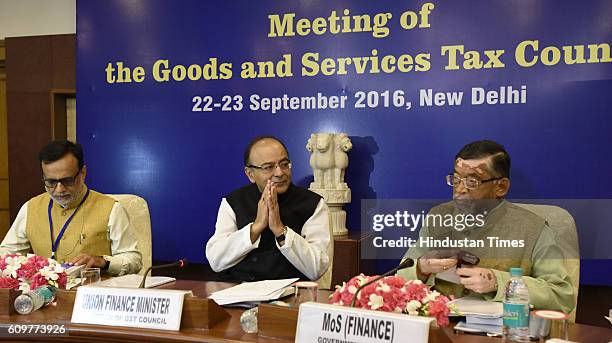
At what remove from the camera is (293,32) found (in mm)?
4117

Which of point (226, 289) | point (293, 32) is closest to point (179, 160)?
point (293, 32)

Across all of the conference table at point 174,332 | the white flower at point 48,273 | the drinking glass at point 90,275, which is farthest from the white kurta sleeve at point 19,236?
the conference table at point 174,332

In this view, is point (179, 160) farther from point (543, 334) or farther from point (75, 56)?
point (543, 334)

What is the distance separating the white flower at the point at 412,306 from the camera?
151 cm

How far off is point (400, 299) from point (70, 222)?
1.81m

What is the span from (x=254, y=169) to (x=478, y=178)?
1.01 m

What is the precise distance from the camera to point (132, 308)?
172 cm

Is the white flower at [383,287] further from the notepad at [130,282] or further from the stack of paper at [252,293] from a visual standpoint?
the notepad at [130,282]

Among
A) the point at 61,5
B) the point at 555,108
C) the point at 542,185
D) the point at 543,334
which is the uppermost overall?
the point at 61,5

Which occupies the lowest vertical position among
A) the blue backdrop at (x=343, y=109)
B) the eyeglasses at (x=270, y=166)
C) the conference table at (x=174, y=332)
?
the conference table at (x=174, y=332)

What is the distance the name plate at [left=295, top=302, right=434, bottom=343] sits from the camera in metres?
1.38

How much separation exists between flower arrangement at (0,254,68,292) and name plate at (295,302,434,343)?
98cm

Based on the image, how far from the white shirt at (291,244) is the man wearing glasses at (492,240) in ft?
1.52

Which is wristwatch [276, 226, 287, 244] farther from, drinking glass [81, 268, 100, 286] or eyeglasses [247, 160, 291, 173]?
drinking glass [81, 268, 100, 286]
